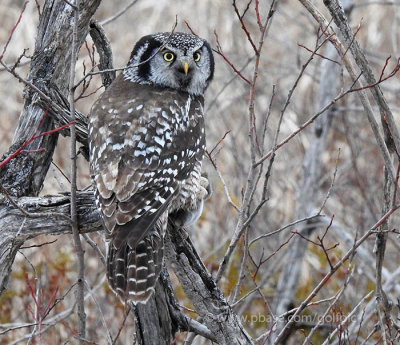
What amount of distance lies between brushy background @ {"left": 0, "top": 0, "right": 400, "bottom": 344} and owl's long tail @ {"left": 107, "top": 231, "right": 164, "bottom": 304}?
2.33 meters

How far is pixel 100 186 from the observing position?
13.1 ft

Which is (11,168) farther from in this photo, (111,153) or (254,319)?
(254,319)

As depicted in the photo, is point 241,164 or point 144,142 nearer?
point 144,142

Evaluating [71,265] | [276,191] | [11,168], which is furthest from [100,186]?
[276,191]

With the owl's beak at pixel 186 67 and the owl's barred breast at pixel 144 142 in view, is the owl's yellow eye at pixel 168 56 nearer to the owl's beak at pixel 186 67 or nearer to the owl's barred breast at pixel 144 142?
the owl's beak at pixel 186 67

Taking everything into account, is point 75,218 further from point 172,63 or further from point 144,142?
point 172,63

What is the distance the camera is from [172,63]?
4867mm

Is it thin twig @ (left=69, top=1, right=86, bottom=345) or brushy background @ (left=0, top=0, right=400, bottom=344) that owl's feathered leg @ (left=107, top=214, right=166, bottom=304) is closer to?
thin twig @ (left=69, top=1, right=86, bottom=345)

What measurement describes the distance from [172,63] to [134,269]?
165 centimetres

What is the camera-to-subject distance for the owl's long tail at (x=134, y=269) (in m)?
3.62

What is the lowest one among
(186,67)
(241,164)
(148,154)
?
(148,154)

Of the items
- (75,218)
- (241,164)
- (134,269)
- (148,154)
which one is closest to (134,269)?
(134,269)

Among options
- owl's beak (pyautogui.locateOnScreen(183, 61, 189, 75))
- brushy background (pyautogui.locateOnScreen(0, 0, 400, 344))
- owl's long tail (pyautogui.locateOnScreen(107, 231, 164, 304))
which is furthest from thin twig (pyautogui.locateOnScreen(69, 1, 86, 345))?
brushy background (pyautogui.locateOnScreen(0, 0, 400, 344))

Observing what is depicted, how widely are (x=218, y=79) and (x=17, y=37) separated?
248cm
